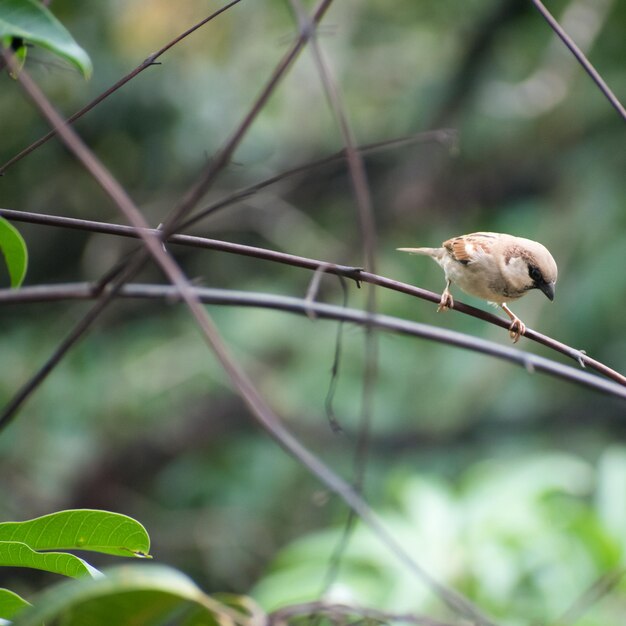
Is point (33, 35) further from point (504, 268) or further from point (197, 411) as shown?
point (197, 411)

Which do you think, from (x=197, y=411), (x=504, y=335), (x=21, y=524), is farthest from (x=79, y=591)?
(x=197, y=411)

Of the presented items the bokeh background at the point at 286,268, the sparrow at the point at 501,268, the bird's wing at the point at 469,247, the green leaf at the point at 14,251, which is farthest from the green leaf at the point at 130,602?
the bokeh background at the point at 286,268

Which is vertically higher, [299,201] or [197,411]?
[299,201]

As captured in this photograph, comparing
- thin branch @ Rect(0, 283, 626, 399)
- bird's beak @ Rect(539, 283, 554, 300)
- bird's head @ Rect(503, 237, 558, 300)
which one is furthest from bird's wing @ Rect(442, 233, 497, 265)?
thin branch @ Rect(0, 283, 626, 399)

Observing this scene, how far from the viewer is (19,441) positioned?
5.93m

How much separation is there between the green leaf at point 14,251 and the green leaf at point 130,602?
28.1 inches

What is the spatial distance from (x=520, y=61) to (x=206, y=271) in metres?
3.09

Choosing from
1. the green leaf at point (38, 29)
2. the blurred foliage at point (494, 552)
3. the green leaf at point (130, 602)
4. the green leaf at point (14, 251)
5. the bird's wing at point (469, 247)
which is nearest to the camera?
the green leaf at point (130, 602)

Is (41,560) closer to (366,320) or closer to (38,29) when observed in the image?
(366,320)

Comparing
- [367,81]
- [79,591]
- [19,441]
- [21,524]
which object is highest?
[367,81]

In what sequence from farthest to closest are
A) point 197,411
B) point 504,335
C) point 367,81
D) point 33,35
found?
point 367,81, point 197,411, point 504,335, point 33,35

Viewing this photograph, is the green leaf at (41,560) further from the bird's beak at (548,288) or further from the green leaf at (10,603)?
the bird's beak at (548,288)

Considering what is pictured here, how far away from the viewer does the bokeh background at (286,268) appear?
6.05 metres

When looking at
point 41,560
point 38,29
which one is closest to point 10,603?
point 41,560
